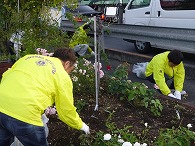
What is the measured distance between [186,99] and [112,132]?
2.34 meters

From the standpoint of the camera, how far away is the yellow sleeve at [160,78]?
4.95m

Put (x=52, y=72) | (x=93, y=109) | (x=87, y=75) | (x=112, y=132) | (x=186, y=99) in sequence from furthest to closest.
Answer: (x=186, y=99), (x=87, y=75), (x=93, y=109), (x=112, y=132), (x=52, y=72)

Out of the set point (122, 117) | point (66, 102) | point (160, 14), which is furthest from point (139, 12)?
point (66, 102)

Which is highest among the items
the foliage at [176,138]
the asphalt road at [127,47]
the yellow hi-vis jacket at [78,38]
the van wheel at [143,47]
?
the yellow hi-vis jacket at [78,38]

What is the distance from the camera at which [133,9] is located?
9.59 metres

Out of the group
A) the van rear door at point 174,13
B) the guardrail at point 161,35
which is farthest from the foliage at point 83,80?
the van rear door at point 174,13

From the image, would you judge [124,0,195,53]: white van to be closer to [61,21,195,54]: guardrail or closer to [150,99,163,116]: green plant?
[61,21,195,54]: guardrail

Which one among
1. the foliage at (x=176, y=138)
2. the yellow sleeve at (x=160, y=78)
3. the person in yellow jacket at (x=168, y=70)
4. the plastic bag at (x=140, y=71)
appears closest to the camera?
the foliage at (x=176, y=138)

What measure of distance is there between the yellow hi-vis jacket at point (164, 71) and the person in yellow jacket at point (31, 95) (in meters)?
2.65

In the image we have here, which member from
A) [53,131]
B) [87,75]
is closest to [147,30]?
[87,75]

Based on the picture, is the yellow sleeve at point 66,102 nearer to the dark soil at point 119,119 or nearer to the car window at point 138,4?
the dark soil at point 119,119

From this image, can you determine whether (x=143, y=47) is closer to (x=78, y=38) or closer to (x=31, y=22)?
(x=78, y=38)

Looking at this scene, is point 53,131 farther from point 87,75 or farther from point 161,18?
point 161,18

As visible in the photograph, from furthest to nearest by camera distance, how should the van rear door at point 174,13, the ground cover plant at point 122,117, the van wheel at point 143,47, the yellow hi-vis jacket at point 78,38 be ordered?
the van wheel at point 143,47 < the van rear door at point 174,13 < the yellow hi-vis jacket at point 78,38 < the ground cover plant at point 122,117
